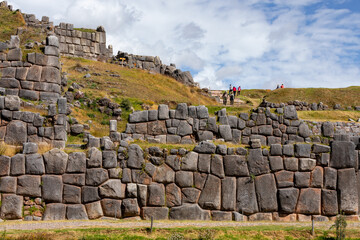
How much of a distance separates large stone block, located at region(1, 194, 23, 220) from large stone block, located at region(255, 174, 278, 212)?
7781 mm

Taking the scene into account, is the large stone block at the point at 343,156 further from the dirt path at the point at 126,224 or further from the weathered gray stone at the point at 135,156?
the weathered gray stone at the point at 135,156

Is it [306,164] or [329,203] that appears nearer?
[329,203]

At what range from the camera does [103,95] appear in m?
28.7

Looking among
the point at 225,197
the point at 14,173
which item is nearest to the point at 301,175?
the point at 225,197

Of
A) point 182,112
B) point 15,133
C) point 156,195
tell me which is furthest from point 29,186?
point 182,112

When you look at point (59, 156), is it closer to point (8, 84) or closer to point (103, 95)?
point (8, 84)

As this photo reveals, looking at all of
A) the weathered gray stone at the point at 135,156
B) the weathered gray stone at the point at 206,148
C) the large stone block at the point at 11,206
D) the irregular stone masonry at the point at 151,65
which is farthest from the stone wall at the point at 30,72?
the irregular stone masonry at the point at 151,65

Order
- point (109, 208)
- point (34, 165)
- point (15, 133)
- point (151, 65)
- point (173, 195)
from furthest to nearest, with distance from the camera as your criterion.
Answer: point (151, 65) → point (15, 133) → point (173, 195) → point (109, 208) → point (34, 165)

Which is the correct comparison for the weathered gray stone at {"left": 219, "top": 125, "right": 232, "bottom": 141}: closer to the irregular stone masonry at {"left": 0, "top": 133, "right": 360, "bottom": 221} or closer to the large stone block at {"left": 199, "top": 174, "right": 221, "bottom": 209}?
the irregular stone masonry at {"left": 0, "top": 133, "right": 360, "bottom": 221}

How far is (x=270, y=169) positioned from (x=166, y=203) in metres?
3.73

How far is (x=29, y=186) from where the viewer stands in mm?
13328

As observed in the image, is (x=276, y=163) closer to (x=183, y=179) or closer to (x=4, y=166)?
(x=183, y=179)

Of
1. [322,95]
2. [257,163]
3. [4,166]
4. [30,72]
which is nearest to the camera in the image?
[4,166]

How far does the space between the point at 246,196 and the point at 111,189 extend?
4.52 meters
